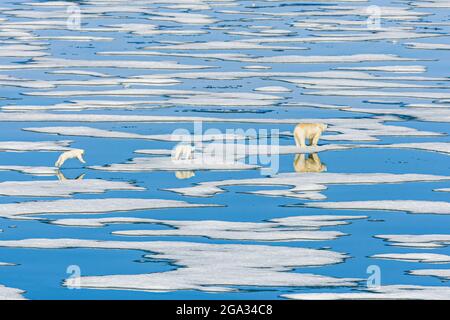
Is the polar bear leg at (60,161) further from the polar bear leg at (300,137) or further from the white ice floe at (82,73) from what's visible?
the white ice floe at (82,73)

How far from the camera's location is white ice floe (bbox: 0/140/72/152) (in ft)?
26.0

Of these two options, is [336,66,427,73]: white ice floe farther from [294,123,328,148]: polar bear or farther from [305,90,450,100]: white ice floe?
[294,123,328,148]: polar bear

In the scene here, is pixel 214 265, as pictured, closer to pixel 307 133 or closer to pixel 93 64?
pixel 307 133

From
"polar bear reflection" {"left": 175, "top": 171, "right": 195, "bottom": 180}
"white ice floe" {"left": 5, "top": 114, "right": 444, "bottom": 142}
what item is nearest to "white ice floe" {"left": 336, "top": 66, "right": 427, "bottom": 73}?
"white ice floe" {"left": 5, "top": 114, "right": 444, "bottom": 142}

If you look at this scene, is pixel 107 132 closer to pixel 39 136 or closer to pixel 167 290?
pixel 39 136

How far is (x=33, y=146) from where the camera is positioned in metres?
8.03

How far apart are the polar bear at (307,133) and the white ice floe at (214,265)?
2297 millimetres

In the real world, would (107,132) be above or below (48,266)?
above

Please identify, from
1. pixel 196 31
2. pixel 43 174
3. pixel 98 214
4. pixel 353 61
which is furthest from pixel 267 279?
pixel 196 31

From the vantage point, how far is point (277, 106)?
9664mm

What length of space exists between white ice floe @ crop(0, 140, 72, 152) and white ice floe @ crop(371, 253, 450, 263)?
2847 mm

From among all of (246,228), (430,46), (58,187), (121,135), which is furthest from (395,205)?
(430,46)

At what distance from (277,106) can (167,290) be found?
4.69m

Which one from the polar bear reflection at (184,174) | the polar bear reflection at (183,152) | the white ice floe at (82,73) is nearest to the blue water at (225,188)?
the polar bear reflection at (184,174)
